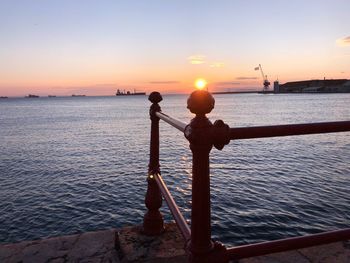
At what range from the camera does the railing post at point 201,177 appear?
1.69 m

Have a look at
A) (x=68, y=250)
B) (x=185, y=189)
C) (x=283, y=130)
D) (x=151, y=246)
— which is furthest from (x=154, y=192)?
(x=185, y=189)

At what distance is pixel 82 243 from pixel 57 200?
15367 mm

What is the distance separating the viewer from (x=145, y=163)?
28312 mm

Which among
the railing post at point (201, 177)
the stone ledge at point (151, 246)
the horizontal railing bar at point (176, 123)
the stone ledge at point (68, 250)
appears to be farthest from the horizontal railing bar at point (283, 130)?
the stone ledge at point (68, 250)

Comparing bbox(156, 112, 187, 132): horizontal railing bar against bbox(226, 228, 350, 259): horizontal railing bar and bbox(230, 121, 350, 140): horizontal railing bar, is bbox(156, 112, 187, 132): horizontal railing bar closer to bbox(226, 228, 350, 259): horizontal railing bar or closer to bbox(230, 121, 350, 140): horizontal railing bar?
bbox(230, 121, 350, 140): horizontal railing bar

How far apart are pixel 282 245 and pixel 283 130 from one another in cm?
64

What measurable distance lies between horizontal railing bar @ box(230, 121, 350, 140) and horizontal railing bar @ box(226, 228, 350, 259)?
1.96ft

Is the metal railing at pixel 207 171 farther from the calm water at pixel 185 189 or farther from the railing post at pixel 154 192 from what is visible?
the calm water at pixel 185 189

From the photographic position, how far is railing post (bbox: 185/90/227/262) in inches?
66.4

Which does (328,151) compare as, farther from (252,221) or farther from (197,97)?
(197,97)

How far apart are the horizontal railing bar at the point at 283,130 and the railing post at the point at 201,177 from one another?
159mm

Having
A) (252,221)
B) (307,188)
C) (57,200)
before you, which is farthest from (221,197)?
(57,200)

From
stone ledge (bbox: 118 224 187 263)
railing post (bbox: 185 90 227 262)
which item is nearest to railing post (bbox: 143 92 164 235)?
stone ledge (bbox: 118 224 187 263)

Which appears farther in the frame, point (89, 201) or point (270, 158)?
point (270, 158)
